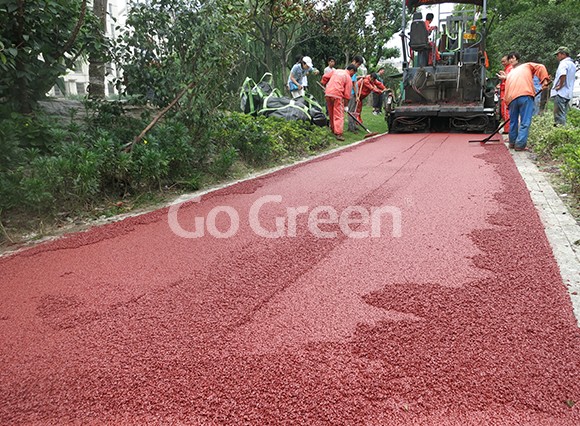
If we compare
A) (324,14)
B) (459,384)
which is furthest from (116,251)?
(324,14)

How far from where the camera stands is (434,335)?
6.09 ft

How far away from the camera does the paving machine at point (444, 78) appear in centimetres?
964

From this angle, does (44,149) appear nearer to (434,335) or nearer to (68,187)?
(68,187)

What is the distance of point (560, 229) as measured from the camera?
3182 mm

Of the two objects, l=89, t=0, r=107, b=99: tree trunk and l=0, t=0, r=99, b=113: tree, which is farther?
l=89, t=0, r=107, b=99: tree trunk

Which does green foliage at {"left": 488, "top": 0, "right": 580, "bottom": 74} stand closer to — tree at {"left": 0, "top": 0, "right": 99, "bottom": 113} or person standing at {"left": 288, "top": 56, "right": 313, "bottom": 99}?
person standing at {"left": 288, "top": 56, "right": 313, "bottom": 99}

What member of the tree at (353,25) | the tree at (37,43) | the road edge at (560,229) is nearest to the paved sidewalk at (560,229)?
the road edge at (560,229)

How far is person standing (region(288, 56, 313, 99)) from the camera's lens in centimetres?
993

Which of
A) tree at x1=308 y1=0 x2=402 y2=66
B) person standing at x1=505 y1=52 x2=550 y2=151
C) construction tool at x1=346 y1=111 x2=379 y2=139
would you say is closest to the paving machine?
construction tool at x1=346 y1=111 x2=379 y2=139

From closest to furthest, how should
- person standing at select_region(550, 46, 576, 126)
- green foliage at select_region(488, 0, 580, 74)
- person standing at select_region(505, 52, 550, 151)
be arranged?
1. person standing at select_region(505, 52, 550, 151)
2. person standing at select_region(550, 46, 576, 126)
3. green foliage at select_region(488, 0, 580, 74)

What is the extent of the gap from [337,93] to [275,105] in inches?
49.7

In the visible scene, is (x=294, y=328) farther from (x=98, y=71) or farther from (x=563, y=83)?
(x=563, y=83)

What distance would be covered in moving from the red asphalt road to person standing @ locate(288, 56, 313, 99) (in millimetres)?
7108

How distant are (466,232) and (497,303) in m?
1.10
